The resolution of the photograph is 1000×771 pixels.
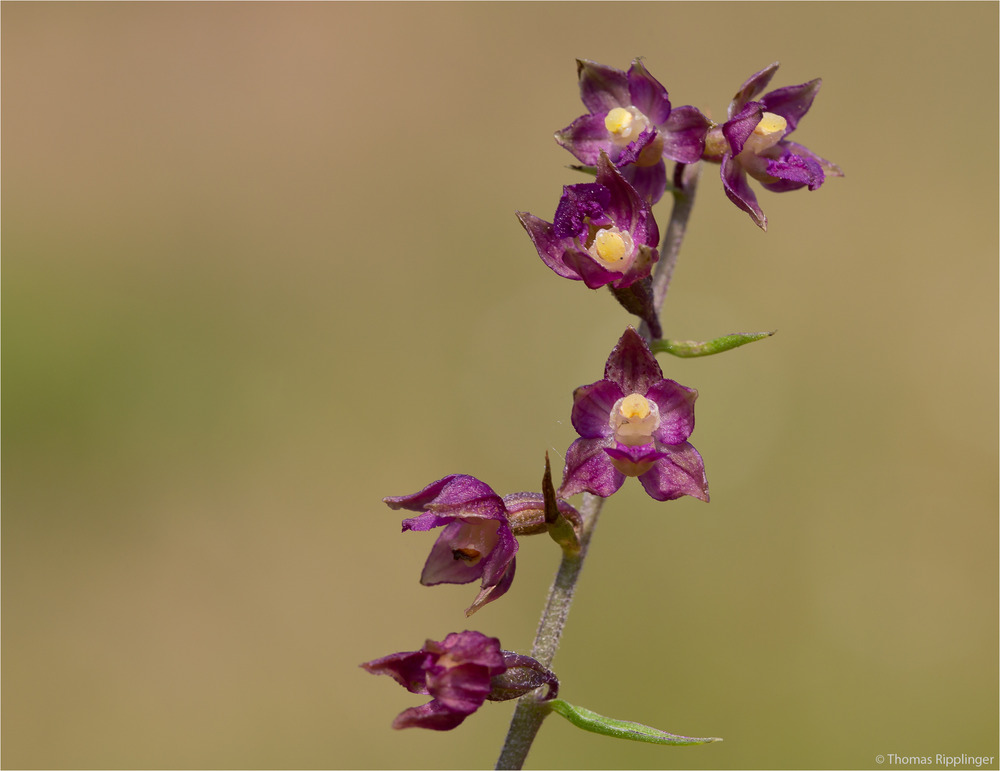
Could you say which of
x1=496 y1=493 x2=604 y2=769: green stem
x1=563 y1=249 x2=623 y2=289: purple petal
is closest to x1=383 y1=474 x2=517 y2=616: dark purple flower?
x1=496 y1=493 x2=604 y2=769: green stem

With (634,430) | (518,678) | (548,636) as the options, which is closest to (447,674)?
(518,678)

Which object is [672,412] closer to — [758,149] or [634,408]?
[634,408]

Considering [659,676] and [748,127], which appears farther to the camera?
[659,676]

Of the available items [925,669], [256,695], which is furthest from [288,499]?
[925,669]

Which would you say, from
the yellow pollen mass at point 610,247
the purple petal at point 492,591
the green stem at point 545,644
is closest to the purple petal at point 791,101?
the yellow pollen mass at point 610,247

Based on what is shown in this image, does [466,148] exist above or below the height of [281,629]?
above

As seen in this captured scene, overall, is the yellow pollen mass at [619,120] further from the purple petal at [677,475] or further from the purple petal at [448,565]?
the purple petal at [448,565]

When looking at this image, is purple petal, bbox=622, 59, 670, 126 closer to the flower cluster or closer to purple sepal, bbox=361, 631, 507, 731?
the flower cluster

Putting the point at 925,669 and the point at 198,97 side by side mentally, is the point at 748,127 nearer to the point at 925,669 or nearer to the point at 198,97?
the point at 925,669
